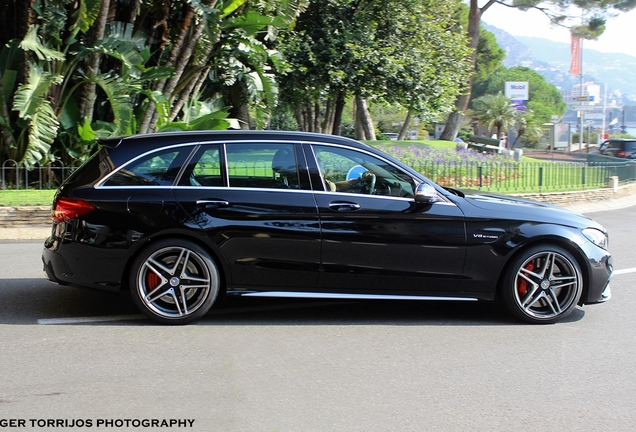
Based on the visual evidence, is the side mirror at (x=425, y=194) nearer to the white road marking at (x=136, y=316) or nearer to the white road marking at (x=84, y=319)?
the white road marking at (x=136, y=316)

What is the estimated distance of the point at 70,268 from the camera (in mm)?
6230

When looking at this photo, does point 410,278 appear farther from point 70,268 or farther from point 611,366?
point 70,268

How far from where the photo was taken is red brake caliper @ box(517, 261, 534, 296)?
6.54 m

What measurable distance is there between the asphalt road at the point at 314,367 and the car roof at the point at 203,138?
1531 millimetres

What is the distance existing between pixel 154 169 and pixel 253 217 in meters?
0.97

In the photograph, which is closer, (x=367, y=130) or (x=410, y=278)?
(x=410, y=278)

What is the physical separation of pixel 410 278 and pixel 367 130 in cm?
2548

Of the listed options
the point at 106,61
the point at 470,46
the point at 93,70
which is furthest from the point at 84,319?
the point at 470,46

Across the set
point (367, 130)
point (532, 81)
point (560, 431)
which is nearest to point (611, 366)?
point (560, 431)

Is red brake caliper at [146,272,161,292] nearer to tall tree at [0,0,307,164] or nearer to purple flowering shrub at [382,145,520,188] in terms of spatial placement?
tall tree at [0,0,307,164]

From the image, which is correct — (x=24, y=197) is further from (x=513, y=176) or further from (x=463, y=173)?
(x=513, y=176)

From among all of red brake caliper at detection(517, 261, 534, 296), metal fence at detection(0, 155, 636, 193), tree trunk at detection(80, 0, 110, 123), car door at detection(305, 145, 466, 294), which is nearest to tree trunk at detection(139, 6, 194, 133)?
tree trunk at detection(80, 0, 110, 123)

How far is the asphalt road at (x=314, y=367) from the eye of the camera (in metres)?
4.39

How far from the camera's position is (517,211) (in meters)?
6.55
